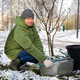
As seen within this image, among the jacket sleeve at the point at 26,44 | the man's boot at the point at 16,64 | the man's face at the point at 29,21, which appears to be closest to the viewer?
the jacket sleeve at the point at 26,44

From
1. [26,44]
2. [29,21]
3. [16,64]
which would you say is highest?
[29,21]

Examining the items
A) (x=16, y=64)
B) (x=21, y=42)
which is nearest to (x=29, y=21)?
(x=21, y=42)

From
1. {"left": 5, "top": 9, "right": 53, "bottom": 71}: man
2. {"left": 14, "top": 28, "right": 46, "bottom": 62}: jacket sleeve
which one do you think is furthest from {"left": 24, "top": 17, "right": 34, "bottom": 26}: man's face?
{"left": 14, "top": 28, "right": 46, "bottom": 62}: jacket sleeve

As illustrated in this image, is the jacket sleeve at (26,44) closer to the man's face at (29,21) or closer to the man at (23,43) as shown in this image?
the man at (23,43)

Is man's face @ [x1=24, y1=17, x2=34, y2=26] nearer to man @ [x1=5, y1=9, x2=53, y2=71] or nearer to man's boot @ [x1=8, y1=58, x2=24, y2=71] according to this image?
man @ [x1=5, y1=9, x2=53, y2=71]

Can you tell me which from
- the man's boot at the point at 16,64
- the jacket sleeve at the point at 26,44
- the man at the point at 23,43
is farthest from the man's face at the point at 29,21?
the man's boot at the point at 16,64

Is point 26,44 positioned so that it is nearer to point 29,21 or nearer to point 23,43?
point 23,43

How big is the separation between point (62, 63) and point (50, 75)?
0.33 m

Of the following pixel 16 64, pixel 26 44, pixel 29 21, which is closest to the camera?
pixel 26 44

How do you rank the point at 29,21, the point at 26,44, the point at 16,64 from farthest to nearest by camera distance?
the point at 16,64, the point at 29,21, the point at 26,44

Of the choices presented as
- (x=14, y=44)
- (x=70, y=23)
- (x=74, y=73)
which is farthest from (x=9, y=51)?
(x=70, y=23)

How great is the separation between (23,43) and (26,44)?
65 mm

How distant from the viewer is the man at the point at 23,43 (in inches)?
96.9

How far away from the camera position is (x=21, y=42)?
2.51m
